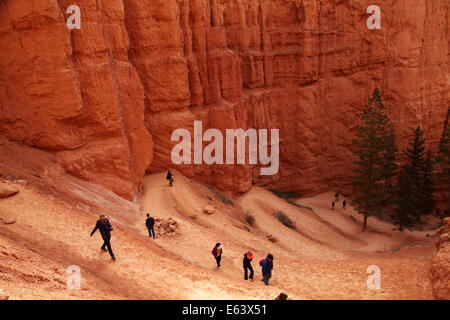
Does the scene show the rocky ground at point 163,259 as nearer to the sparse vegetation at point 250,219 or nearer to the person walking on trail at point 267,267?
the person walking on trail at point 267,267

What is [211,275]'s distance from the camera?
38.7ft

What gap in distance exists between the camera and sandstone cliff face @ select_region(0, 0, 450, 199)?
14.7m

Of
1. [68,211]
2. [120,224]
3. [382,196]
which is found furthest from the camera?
[382,196]

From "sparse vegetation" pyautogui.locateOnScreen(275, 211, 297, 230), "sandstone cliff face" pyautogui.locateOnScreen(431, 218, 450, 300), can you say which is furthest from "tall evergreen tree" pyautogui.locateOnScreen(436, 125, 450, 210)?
"sandstone cliff face" pyautogui.locateOnScreen(431, 218, 450, 300)

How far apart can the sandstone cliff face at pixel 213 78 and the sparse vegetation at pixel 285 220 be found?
10.2ft

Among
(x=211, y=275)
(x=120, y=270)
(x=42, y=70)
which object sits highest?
(x=42, y=70)

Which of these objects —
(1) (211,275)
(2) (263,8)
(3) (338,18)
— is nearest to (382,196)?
(3) (338,18)

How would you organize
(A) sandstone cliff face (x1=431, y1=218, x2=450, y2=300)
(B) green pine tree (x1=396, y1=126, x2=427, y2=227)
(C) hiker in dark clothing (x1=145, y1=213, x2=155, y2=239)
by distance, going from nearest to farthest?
(A) sandstone cliff face (x1=431, y1=218, x2=450, y2=300)
(C) hiker in dark clothing (x1=145, y1=213, x2=155, y2=239)
(B) green pine tree (x1=396, y1=126, x2=427, y2=227)

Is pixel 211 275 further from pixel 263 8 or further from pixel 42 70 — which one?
pixel 263 8

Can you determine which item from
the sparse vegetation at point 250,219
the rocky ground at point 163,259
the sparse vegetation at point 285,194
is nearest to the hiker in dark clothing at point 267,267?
the rocky ground at point 163,259

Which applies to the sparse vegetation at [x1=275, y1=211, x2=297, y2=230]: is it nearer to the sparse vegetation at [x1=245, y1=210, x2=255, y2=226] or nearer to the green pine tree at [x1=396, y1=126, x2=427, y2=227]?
the sparse vegetation at [x1=245, y1=210, x2=255, y2=226]

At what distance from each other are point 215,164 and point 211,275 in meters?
12.7

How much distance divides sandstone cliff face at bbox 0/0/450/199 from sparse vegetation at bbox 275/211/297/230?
310 cm

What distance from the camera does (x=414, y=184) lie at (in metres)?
28.7
